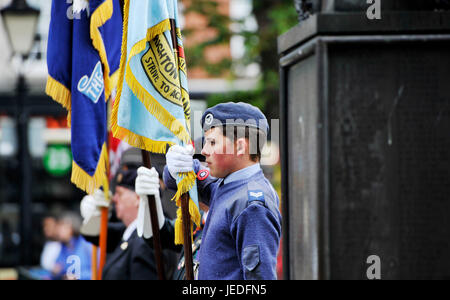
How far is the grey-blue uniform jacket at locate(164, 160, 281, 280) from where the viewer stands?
359 cm

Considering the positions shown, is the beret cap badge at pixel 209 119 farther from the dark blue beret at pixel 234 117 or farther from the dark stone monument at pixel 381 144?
the dark stone monument at pixel 381 144

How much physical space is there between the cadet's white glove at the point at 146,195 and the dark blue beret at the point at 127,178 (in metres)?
1.24

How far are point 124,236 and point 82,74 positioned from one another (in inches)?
64.4

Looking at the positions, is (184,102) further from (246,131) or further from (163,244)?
(163,244)

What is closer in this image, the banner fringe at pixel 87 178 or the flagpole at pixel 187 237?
the flagpole at pixel 187 237

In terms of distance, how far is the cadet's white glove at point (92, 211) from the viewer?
6.07 metres

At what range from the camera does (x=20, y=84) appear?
1177cm

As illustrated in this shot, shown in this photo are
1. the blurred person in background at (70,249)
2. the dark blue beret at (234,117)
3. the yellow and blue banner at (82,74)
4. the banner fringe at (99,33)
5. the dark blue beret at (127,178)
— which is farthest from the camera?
the blurred person in background at (70,249)

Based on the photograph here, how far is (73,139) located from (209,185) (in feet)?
3.58

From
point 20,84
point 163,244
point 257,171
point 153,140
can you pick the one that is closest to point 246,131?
point 257,171

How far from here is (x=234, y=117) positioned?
162 inches

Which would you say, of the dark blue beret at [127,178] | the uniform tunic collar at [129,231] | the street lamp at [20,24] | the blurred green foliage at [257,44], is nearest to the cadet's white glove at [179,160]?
the uniform tunic collar at [129,231]

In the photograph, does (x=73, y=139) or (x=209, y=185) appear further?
(x=73, y=139)

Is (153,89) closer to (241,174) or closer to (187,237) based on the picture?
(241,174)
